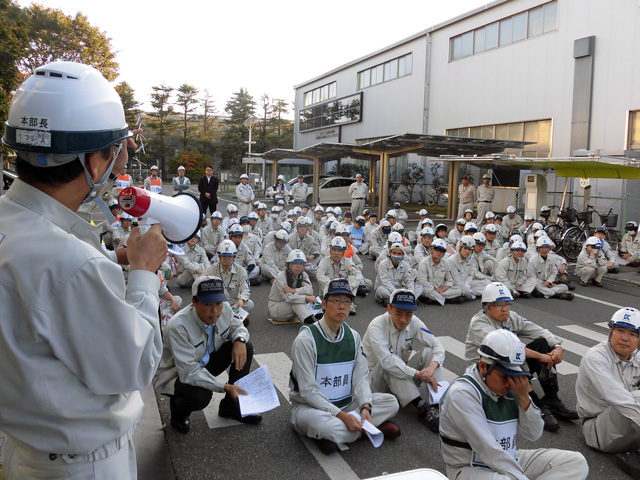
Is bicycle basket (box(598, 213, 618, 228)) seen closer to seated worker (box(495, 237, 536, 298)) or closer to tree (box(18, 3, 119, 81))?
seated worker (box(495, 237, 536, 298))

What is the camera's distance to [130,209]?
1894 millimetres

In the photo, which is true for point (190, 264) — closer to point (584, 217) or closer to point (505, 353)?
point (505, 353)

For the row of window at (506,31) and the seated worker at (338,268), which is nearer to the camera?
the seated worker at (338,268)

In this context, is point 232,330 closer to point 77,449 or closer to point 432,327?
point 77,449

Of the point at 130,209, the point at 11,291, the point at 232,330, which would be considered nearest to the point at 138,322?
the point at 11,291

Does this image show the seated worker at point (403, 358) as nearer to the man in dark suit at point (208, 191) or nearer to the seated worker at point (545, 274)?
the seated worker at point (545, 274)

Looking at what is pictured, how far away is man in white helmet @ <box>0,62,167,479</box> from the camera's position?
4.71ft

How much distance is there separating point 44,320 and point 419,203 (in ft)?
102

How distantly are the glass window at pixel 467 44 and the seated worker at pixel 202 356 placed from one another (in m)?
25.5

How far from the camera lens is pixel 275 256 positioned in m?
11.5

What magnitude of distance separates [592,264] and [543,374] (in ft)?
26.7

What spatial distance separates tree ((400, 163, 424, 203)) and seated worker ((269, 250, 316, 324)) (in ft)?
77.6

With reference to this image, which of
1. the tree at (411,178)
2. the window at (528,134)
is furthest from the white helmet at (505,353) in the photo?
the tree at (411,178)

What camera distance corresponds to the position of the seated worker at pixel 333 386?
4.27 meters
